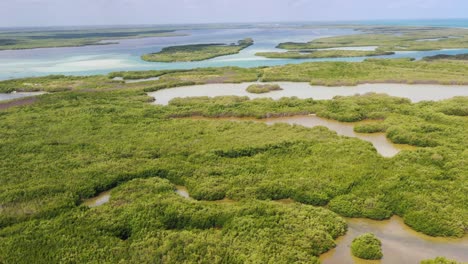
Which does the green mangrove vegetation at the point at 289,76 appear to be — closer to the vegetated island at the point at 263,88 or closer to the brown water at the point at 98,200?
the vegetated island at the point at 263,88

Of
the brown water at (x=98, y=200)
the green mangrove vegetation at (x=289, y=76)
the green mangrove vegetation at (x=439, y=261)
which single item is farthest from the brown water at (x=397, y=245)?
the green mangrove vegetation at (x=289, y=76)

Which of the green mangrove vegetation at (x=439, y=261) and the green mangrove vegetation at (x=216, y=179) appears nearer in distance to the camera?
the green mangrove vegetation at (x=439, y=261)

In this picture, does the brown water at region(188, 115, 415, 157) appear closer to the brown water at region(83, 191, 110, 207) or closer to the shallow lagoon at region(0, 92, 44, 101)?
the brown water at region(83, 191, 110, 207)

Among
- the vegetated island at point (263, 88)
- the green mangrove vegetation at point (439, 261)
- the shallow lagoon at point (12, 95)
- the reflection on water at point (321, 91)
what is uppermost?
the shallow lagoon at point (12, 95)

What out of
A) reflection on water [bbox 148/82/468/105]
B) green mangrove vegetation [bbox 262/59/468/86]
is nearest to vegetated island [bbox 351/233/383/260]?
reflection on water [bbox 148/82/468/105]

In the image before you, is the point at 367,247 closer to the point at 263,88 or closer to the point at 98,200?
the point at 98,200
